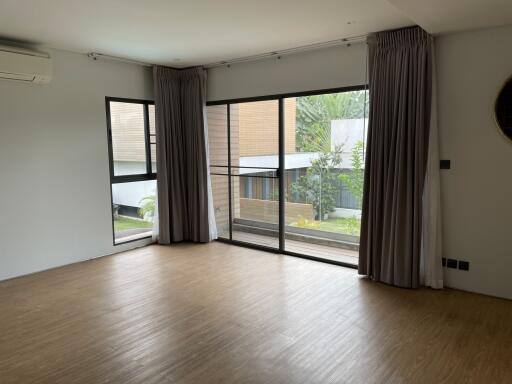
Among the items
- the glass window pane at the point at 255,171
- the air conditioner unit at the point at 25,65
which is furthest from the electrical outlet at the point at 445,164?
the air conditioner unit at the point at 25,65

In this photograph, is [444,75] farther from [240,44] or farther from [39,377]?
[39,377]

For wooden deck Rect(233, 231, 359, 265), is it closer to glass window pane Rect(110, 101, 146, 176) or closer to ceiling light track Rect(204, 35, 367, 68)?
glass window pane Rect(110, 101, 146, 176)

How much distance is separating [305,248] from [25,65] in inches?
159

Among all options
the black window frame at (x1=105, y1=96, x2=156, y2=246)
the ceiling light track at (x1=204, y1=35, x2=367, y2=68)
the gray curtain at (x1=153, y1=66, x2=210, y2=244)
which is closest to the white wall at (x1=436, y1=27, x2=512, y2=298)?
the ceiling light track at (x1=204, y1=35, x2=367, y2=68)

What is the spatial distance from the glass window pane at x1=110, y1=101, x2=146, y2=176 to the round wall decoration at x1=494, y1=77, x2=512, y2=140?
4.41 meters

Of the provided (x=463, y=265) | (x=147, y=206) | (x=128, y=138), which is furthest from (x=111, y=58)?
(x=463, y=265)

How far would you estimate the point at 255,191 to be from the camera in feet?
18.7

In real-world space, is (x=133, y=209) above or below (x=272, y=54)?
below

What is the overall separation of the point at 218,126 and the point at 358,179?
224cm

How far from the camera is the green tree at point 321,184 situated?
5.40 metres

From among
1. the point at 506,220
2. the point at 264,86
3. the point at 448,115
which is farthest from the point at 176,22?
the point at 506,220

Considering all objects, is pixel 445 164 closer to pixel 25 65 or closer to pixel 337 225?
pixel 337 225

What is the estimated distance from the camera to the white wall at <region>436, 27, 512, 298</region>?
11.9 feet

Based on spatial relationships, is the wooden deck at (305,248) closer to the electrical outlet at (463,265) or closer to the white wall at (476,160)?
the electrical outlet at (463,265)
